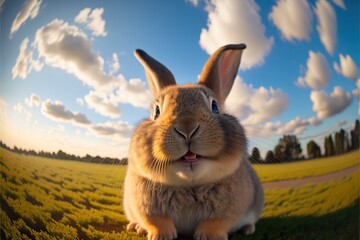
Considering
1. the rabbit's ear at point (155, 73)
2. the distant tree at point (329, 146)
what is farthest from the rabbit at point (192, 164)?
the distant tree at point (329, 146)

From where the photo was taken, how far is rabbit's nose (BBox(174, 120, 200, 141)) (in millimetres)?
1988

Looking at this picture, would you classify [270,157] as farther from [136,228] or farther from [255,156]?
[136,228]

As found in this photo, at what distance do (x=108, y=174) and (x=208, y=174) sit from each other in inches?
18.8

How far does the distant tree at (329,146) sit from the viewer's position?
250cm

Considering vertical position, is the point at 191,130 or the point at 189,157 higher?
the point at 191,130

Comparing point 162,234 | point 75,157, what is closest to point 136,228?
point 162,234

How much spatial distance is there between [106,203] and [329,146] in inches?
A: 47.6

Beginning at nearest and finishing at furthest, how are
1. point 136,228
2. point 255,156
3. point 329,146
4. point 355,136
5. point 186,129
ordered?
point 186,129, point 255,156, point 136,228, point 329,146, point 355,136

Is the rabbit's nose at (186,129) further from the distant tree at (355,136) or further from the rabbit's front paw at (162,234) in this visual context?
the distant tree at (355,136)

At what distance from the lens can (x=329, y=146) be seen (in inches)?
100

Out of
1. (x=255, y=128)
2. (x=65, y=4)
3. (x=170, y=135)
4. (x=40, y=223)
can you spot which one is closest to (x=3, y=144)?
(x=40, y=223)

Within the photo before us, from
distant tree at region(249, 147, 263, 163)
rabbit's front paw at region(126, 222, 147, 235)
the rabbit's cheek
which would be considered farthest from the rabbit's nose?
rabbit's front paw at region(126, 222, 147, 235)

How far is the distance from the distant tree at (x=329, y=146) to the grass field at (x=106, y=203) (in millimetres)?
45

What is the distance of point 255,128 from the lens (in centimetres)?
220
